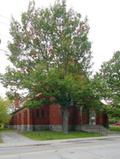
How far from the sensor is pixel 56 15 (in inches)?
1679

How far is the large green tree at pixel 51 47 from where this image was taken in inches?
1667

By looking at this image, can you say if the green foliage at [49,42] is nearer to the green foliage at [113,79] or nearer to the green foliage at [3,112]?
the green foliage at [113,79]

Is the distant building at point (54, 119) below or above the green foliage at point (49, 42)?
below

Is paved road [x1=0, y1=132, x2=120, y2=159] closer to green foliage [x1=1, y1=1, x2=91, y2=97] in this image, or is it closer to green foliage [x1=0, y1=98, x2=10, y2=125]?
green foliage [x1=1, y1=1, x2=91, y2=97]

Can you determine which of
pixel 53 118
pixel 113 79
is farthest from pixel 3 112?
pixel 113 79

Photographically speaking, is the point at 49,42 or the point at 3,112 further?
the point at 3,112

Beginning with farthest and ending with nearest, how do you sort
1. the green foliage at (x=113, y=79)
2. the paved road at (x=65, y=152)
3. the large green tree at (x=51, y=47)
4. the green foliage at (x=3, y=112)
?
the green foliage at (x=3, y=112) < the green foliage at (x=113, y=79) < the large green tree at (x=51, y=47) < the paved road at (x=65, y=152)

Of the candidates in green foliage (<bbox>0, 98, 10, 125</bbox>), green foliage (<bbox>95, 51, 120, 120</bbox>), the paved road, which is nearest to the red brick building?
green foliage (<bbox>95, 51, 120, 120</bbox>)

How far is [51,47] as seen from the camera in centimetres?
4347

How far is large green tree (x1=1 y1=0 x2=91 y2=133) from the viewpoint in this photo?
42.3 metres

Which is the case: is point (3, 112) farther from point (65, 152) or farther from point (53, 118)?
point (65, 152)

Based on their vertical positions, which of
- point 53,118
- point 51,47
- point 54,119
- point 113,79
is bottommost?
point 54,119

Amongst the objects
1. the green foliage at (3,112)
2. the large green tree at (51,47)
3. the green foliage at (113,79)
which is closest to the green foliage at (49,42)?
the large green tree at (51,47)

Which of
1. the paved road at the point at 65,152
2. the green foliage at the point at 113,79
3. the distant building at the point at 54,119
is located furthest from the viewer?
the distant building at the point at 54,119
